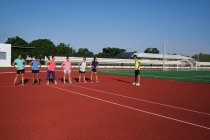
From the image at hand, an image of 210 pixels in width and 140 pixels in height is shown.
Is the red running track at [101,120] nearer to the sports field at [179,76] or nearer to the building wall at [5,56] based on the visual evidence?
the sports field at [179,76]

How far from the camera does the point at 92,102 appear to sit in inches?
404

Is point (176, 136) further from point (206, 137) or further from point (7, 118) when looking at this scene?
point (7, 118)

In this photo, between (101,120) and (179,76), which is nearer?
(101,120)

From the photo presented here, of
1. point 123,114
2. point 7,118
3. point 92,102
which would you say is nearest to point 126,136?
point 123,114

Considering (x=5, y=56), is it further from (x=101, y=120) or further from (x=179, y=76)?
(x=101, y=120)

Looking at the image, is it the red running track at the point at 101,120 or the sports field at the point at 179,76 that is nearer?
the red running track at the point at 101,120

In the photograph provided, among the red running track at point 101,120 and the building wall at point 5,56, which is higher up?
the building wall at point 5,56

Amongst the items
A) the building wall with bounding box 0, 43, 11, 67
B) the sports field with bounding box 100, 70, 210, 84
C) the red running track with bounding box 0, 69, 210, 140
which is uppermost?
the building wall with bounding box 0, 43, 11, 67

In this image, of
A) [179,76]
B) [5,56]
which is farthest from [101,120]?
[5,56]

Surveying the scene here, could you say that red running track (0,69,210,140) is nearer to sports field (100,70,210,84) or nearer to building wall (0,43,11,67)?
sports field (100,70,210,84)

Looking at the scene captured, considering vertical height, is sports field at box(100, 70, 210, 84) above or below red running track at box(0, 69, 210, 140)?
above

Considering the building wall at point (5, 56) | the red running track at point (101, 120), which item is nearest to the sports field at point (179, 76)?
the red running track at point (101, 120)

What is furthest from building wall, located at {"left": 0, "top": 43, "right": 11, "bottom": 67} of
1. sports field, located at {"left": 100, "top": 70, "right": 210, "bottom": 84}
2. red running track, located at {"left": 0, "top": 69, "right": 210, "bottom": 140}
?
red running track, located at {"left": 0, "top": 69, "right": 210, "bottom": 140}

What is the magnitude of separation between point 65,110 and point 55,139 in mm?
3026
